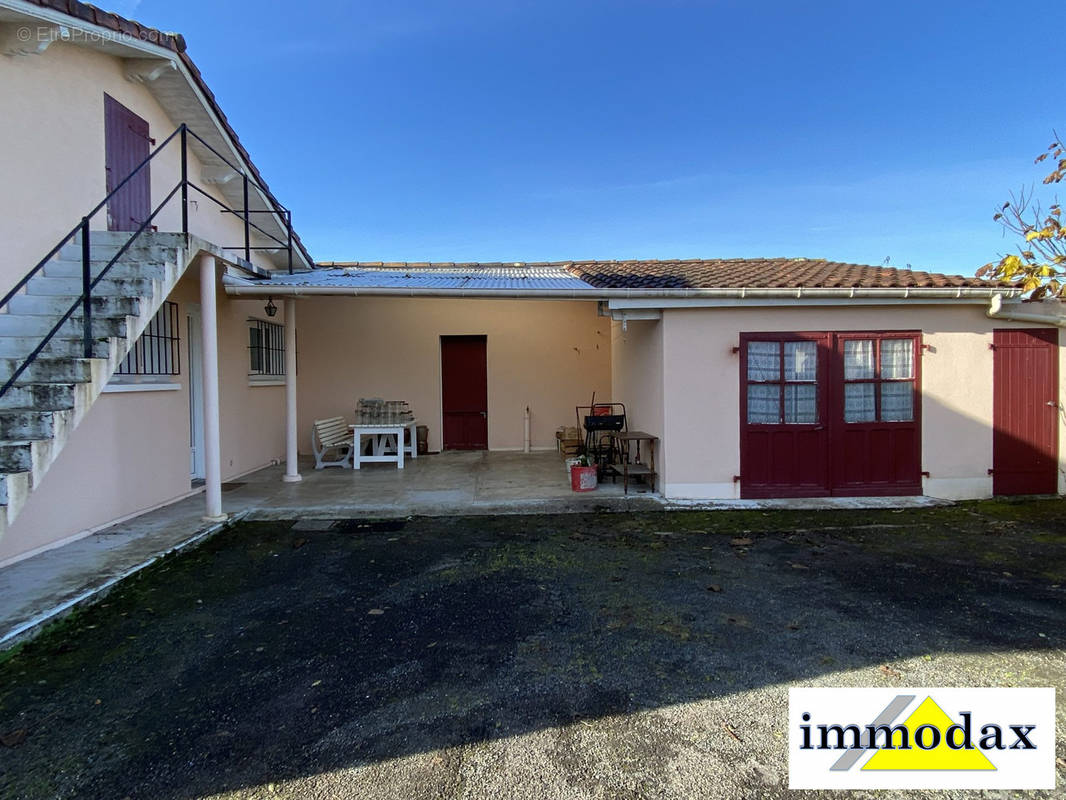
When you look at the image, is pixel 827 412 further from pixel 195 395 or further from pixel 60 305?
pixel 195 395

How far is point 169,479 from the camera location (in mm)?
6961

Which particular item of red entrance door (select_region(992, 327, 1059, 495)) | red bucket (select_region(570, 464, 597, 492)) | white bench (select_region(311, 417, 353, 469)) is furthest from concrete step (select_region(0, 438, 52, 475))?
red entrance door (select_region(992, 327, 1059, 495))

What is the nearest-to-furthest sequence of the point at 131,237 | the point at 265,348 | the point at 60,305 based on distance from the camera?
the point at 60,305 < the point at 131,237 < the point at 265,348

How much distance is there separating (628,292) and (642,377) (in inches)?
71.0

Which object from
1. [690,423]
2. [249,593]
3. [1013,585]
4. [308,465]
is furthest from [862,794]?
[308,465]

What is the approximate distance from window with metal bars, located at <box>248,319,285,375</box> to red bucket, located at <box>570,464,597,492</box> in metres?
5.89

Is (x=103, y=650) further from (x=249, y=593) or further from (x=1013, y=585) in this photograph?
(x=1013, y=585)

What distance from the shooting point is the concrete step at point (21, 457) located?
343 cm

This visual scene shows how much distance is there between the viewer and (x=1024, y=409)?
7.25 meters

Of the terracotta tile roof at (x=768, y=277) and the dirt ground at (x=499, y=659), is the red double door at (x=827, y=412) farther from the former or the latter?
the dirt ground at (x=499, y=659)

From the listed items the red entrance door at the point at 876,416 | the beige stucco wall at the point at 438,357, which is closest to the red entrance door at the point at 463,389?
the beige stucco wall at the point at 438,357

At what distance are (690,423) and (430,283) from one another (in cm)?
403

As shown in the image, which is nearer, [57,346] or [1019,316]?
[57,346]

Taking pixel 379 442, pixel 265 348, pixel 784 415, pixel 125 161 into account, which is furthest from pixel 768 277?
pixel 265 348
